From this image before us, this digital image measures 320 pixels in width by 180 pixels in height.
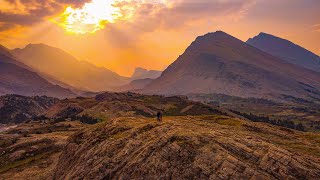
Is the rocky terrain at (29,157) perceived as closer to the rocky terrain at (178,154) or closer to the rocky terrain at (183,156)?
the rocky terrain at (178,154)

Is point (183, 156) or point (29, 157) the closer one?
point (183, 156)

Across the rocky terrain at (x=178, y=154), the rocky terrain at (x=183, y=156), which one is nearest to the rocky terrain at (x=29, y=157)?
the rocky terrain at (x=178, y=154)

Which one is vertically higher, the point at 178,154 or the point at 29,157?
the point at 178,154

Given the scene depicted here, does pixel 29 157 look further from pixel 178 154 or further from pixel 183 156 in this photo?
pixel 183 156

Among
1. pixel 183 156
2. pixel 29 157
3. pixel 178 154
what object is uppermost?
pixel 178 154

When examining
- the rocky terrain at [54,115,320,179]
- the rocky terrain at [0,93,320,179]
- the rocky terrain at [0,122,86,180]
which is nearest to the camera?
the rocky terrain at [54,115,320,179]

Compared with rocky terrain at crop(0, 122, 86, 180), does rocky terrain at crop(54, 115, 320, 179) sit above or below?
above

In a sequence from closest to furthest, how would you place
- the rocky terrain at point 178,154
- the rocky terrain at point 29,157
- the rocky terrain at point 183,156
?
1. the rocky terrain at point 183,156
2. the rocky terrain at point 178,154
3. the rocky terrain at point 29,157

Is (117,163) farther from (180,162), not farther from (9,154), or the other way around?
(9,154)

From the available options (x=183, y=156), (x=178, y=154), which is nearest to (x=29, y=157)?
(x=178, y=154)

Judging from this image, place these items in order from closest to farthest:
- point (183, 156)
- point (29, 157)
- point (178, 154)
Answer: point (183, 156) → point (178, 154) → point (29, 157)

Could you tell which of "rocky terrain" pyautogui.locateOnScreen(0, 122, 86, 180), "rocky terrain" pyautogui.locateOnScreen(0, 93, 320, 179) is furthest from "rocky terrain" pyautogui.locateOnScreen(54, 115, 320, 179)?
"rocky terrain" pyautogui.locateOnScreen(0, 122, 86, 180)

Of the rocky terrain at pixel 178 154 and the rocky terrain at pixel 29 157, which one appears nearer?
the rocky terrain at pixel 178 154

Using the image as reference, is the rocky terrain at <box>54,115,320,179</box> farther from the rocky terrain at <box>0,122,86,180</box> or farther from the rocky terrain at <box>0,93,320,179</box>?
the rocky terrain at <box>0,122,86,180</box>
